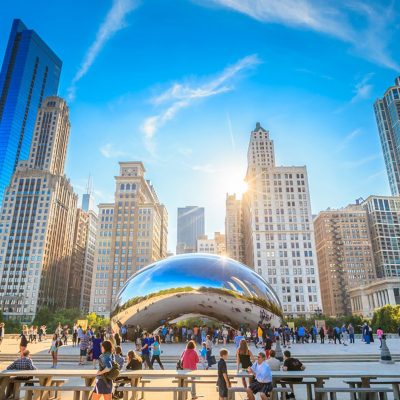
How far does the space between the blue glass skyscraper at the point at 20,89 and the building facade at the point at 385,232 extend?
501ft

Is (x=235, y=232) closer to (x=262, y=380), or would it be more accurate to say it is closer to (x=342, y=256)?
(x=342, y=256)

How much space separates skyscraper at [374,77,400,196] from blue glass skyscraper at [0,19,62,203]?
173 metres

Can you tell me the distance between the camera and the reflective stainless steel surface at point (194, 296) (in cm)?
2119

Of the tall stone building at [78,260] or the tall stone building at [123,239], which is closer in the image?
the tall stone building at [123,239]

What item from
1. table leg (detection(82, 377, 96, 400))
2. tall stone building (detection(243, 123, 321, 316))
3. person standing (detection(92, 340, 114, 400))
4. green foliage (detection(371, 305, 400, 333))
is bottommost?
table leg (detection(82, 377, 96, 400))

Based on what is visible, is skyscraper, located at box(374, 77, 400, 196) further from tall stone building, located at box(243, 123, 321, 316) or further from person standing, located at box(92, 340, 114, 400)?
person standing, located at box(92, 340, 114, 400)

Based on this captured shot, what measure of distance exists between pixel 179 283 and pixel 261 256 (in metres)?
76.7

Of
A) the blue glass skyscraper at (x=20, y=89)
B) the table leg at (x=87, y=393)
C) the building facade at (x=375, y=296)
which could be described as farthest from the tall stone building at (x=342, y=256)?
the blue glass skyscraper at (x=20, y=89)

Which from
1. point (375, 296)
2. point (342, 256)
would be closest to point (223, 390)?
point (375, 296)

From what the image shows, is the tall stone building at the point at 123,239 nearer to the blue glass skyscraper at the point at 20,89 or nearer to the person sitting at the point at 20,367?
the blue glass skyscraper at the point at 20,89

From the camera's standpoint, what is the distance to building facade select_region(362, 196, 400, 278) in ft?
423

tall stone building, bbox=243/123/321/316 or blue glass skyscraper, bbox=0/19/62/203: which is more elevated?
blue glass skyscraper, bbox=0/19/62/203

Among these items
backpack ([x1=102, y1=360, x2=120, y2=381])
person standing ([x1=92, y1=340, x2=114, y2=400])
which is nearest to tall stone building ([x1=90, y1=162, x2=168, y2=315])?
person standing ([x1=92, y1=340, x2=114, y2=400])

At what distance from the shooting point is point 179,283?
21219 millimetres
